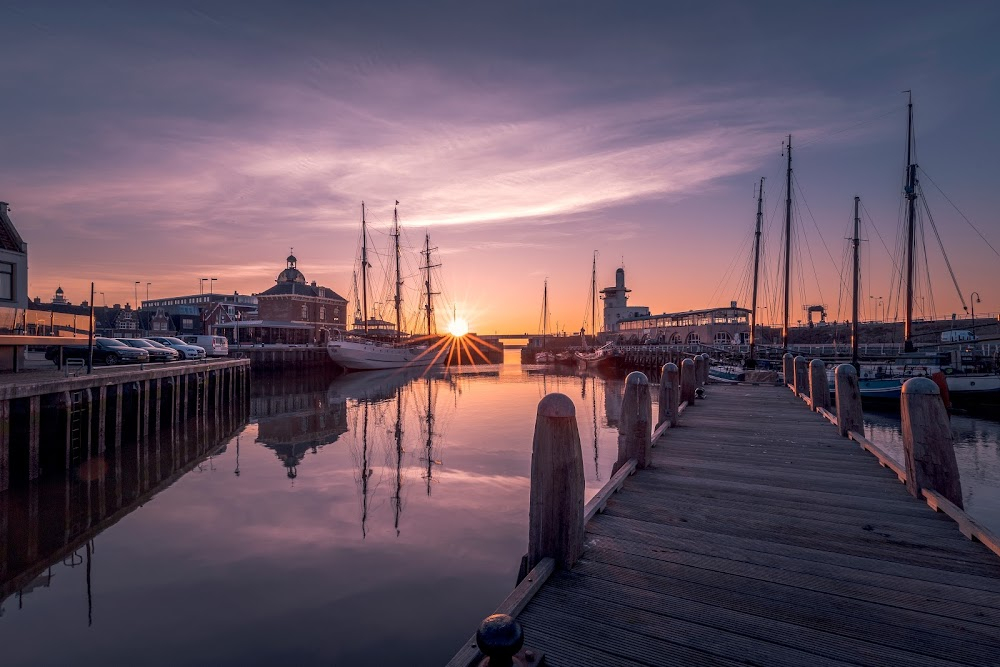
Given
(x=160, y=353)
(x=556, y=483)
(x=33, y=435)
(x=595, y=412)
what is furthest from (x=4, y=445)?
(x=595, y=412)

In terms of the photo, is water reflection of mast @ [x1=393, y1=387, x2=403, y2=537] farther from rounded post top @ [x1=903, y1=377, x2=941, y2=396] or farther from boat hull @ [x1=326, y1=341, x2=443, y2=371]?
boat hull @ [x1=326, y1=341, x2=443, y2=371]

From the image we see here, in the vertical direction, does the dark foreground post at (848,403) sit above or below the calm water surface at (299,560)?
above

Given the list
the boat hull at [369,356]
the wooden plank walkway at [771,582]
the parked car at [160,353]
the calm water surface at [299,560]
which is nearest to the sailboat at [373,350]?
the boat hull at [369,356]

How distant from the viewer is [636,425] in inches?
309

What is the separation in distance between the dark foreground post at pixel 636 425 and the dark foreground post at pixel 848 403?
198 inches

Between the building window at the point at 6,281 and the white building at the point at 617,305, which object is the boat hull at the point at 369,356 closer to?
the building window at the point at 6,281

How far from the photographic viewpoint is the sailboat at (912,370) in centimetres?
2750

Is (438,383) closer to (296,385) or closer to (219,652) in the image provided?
(296,385)

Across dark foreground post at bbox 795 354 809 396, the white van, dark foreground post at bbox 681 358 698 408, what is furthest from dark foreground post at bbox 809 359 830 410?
the white van

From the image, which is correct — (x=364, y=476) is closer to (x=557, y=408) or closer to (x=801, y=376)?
(x=557, y=408)

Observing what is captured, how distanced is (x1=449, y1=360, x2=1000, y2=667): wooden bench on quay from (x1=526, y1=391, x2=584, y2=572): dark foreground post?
0.5 inches

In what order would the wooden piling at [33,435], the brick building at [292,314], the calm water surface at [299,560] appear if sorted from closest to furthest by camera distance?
the calm water surface at [299,560]
the wooden piling at [33,435]
the brick building at [292,314]

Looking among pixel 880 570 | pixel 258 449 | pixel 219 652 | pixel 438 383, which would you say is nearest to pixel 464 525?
pixel 219 652

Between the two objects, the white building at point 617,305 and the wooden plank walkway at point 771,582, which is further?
the white building at point 617,305
